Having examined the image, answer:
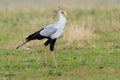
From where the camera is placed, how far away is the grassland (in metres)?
9.53

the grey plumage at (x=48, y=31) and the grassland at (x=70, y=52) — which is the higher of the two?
the grey plumage at (x=48, y=31)

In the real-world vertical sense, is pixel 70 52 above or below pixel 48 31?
below

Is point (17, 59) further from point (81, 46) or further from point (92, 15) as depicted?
point (92, 15)

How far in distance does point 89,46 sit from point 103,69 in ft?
8.67

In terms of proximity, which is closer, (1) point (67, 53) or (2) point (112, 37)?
(1) point (67, 53)

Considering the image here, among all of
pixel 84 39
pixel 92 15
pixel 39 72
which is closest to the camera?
pixel 39 72

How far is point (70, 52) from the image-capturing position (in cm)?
1183

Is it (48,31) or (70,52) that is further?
(70,52)

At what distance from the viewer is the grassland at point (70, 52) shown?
9531 mm

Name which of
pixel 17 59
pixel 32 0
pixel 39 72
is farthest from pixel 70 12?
pixel 32 0

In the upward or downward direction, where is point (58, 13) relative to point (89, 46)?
upward

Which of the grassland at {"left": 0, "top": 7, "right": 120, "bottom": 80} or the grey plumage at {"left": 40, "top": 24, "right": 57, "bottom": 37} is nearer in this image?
the grassland at {"left": 0, "top": 7, "right": 120, "bottom": 80}

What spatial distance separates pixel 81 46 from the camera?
1244 cm

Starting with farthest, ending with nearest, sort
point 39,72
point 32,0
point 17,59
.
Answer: point 32,0 → point 17,59 → point 39,72
